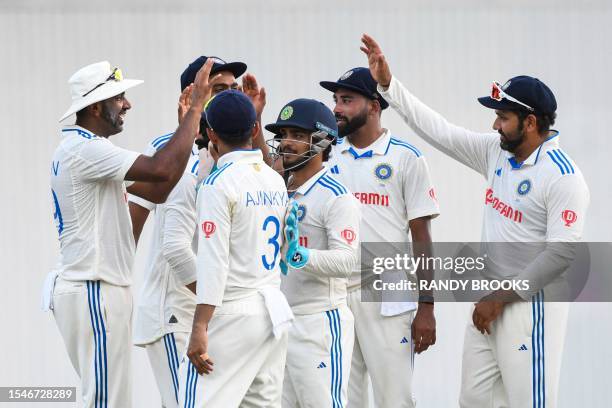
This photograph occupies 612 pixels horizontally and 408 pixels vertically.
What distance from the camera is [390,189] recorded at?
5758mm

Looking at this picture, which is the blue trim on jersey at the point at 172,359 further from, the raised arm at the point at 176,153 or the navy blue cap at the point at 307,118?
the navy blue cap at the point at 307,118

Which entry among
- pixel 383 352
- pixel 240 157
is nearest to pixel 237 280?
pixel 240 157

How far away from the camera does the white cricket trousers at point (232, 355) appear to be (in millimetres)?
4348

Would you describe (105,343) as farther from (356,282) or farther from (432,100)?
(432,100)

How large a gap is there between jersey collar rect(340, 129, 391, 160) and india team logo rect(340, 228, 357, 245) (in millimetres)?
744

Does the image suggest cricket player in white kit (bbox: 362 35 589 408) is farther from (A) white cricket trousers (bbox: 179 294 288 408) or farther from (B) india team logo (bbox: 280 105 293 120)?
(A) white cricket trousers (bbox: 179 294 288 408)

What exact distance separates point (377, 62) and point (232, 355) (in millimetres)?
1703

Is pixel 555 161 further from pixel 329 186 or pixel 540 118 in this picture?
pixel 329 186

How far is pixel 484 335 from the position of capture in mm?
5336

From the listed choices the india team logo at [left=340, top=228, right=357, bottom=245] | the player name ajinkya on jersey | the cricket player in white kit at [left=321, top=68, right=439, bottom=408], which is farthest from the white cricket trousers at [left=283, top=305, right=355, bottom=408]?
the player name ajinkya on jersey

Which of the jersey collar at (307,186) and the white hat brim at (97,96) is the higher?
the white hat brim at (97,96)

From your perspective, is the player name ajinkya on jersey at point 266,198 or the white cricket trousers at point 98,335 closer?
the player name ajinkya on jersey at point 266,198

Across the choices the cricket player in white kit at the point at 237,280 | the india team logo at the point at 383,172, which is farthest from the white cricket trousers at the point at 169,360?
the india team logo at the point at 383,172

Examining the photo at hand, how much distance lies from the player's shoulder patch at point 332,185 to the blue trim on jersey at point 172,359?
92 cm
